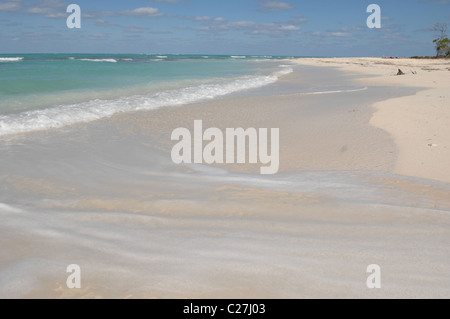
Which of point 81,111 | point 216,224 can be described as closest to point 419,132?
point 216,224

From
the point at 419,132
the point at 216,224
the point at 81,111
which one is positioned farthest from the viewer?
the point at 81,111

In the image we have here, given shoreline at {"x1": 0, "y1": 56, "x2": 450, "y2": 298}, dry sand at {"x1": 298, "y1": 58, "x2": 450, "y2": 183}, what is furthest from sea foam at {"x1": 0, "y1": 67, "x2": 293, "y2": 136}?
dry sand at {"x1": 298, "y1": 58, "x2": 450, "y2": 183}

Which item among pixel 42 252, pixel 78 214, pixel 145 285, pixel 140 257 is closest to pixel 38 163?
pixel 78 214

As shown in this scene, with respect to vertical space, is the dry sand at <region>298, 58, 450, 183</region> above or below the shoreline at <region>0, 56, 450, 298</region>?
above

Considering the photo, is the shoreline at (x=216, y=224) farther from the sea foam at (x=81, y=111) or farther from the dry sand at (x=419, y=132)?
the sea foam at (x=81, y=111)

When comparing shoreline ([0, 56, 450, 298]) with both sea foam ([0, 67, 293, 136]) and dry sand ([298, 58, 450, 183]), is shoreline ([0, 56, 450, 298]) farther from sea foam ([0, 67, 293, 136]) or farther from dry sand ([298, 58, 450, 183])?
sea foam ([0, 67, 293, 136])

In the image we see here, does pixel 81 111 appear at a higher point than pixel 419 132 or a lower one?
higher

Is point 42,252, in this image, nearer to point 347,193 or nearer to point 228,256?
point 228,256

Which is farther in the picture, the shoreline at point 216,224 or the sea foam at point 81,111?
the sea foam at point 81,111

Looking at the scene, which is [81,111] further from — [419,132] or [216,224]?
[419,132]

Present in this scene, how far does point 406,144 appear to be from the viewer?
6047 mm

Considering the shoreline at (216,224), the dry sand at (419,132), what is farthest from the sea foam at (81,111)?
the dry sand at (419,132)

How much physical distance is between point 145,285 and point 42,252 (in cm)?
106
